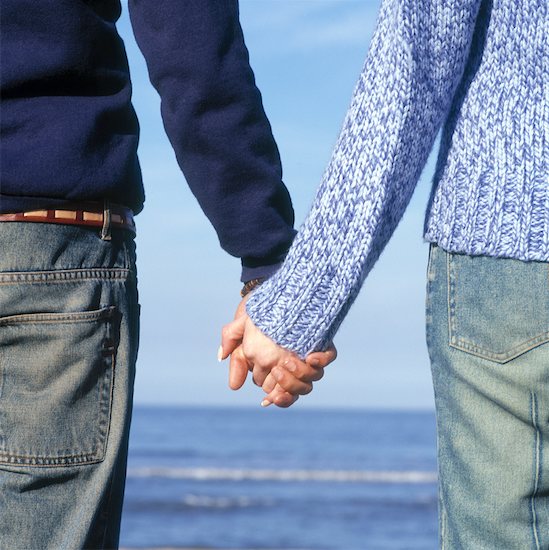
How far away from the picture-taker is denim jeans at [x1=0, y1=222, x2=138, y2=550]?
5.78ft

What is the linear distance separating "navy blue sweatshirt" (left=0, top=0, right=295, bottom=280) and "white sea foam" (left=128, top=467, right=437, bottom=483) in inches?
801

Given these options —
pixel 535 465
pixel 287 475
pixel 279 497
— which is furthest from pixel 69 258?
pixel 287 475

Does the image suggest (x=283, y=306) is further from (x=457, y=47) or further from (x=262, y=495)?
(x=262, y=495)

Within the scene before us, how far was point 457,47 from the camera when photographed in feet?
5.53

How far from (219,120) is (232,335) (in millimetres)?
517

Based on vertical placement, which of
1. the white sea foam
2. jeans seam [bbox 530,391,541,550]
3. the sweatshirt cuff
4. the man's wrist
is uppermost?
the sweatshirt cuff

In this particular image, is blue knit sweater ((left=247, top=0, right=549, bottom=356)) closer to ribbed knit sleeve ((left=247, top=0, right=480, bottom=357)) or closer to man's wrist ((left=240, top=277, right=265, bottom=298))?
ribbed knit sleeve ((left=247, top=0, right=480, bottom=357))

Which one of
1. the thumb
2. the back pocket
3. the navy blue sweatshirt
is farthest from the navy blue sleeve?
the back pocket

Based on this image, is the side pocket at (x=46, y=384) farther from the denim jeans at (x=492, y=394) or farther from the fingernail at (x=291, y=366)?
the denim jeans at (x=492, y=394)

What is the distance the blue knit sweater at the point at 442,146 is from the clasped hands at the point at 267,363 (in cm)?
14

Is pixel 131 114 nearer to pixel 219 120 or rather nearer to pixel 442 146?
pixel 219 120

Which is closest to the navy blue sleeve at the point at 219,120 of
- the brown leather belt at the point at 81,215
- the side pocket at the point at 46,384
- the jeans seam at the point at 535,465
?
the brown leather belt at the point at 81,215

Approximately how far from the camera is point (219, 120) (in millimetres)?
1973

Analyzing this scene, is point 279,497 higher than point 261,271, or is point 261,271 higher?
point 261,271
